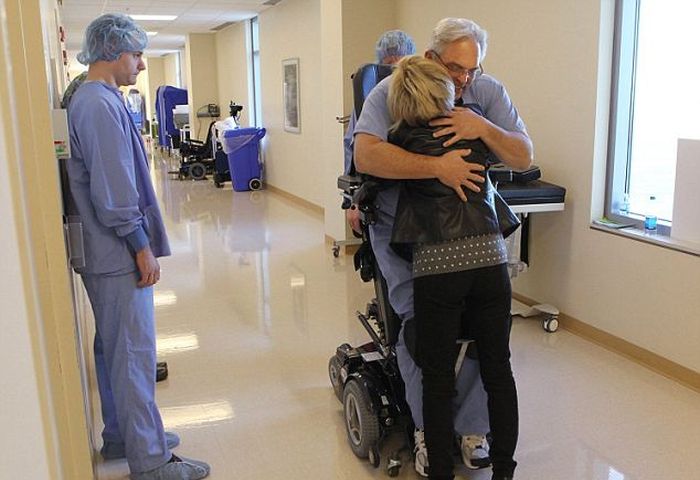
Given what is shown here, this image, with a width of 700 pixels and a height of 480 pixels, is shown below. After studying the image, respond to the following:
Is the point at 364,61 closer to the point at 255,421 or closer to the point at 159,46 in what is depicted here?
the point at 255,421

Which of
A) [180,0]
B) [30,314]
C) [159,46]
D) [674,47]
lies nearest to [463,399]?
[30,314]

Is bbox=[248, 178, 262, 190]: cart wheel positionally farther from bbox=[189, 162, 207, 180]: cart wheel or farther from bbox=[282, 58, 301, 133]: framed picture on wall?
bbox=[189, 162, 207, 180]: cart wheel

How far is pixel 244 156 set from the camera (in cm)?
Result: 984

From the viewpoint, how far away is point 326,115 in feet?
20.2

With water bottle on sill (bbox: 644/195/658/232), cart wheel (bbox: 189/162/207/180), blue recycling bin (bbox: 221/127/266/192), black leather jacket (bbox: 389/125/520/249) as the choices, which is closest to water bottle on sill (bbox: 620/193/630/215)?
water bottle on sill (bbox: 644/195/658/232)

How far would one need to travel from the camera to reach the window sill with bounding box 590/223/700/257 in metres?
3.19

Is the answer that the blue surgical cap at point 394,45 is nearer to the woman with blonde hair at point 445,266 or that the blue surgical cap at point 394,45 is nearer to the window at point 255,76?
the woman with blonde hair at point 445,266

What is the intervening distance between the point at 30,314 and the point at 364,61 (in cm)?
541

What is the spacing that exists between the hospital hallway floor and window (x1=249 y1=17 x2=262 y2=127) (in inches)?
235

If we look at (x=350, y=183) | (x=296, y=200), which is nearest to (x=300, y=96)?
(x=296, y=200)

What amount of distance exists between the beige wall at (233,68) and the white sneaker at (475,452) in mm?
9266

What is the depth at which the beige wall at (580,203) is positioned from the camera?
331cm

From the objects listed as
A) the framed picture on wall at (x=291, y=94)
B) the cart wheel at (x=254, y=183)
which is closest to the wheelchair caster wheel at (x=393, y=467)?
the framed picture on wall at (x=291, y=94)

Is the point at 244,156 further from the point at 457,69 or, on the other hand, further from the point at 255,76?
the point at 457,69
